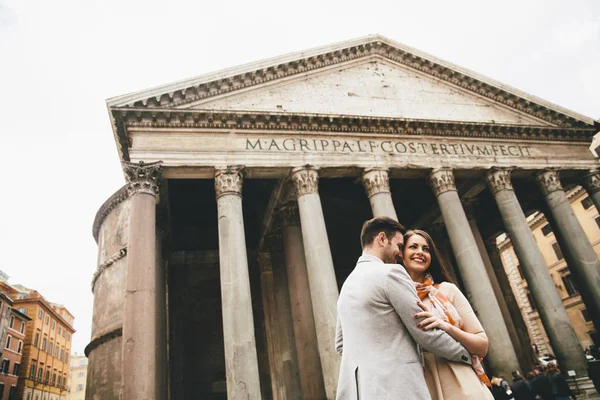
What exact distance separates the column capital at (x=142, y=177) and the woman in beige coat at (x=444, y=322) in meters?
8.99

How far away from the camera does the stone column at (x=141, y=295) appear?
8242 millimetres

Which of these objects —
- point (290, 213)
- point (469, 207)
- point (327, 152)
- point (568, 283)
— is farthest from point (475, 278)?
point (568, 283)

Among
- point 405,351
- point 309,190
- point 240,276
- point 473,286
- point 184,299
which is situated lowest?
point 405,351

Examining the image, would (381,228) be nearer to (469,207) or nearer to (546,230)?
(469,207)

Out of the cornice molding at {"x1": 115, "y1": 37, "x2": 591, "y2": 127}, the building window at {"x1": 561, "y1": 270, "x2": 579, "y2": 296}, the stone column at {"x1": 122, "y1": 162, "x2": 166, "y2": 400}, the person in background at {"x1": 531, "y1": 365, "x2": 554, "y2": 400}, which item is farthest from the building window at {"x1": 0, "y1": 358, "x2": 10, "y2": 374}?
the building window at {"x1": 561, "y1": 270, "x2": 579, "y2": 296}

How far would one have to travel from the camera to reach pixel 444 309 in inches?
83.7

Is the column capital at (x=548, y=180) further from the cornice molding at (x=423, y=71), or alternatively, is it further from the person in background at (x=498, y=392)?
the person in background at (x=498, y=392)

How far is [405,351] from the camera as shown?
193cm

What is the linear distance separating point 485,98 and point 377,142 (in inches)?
213

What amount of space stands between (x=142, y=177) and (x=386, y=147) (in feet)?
24.3

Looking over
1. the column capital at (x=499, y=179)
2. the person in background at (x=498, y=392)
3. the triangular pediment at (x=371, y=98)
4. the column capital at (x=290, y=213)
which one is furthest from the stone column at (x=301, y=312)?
the column capital at (x=499, y=179)

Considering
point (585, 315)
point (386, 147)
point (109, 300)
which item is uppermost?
point (386, 147)

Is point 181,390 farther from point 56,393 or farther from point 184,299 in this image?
point 56,393

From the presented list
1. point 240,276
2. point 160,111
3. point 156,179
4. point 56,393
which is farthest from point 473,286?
point 56,393
